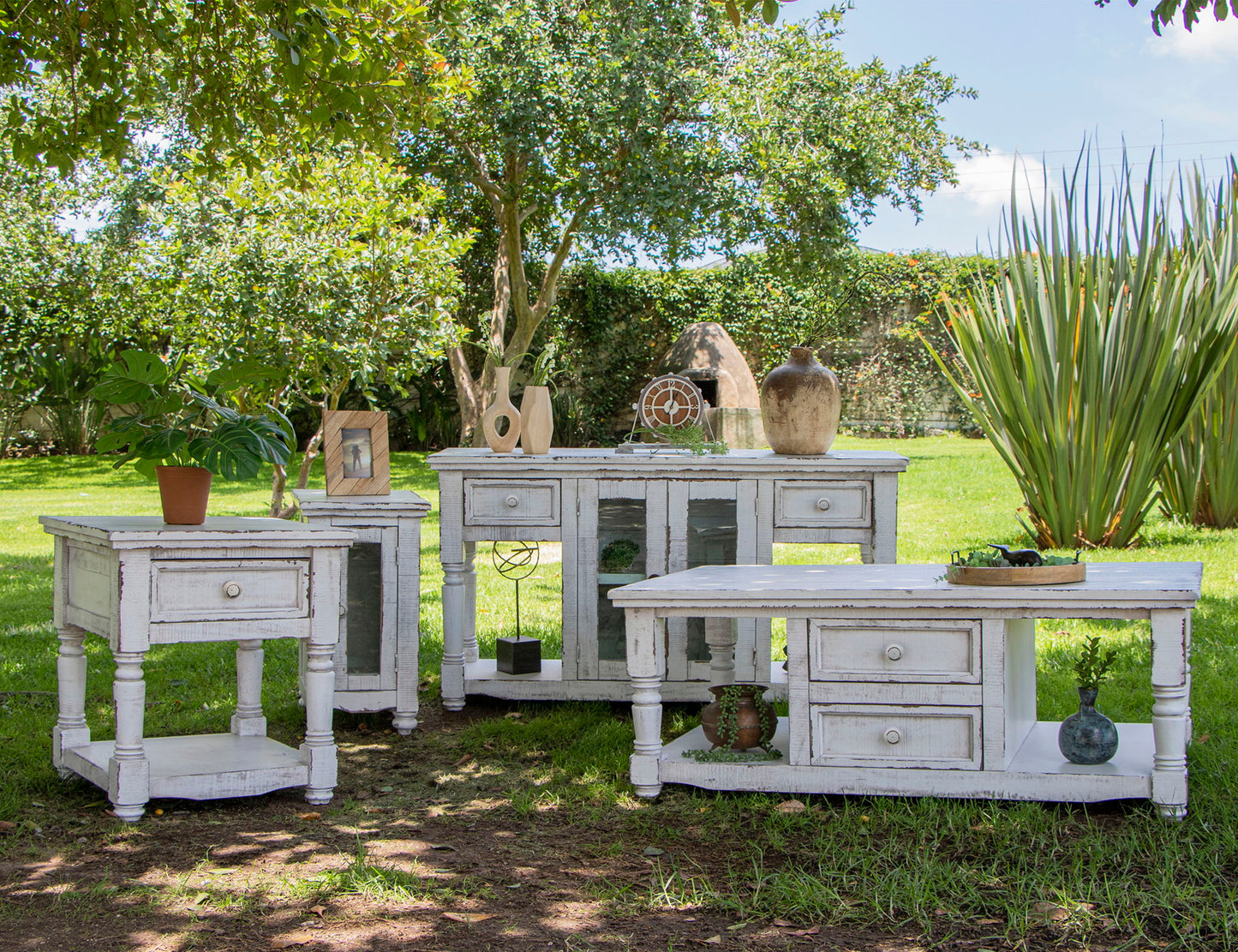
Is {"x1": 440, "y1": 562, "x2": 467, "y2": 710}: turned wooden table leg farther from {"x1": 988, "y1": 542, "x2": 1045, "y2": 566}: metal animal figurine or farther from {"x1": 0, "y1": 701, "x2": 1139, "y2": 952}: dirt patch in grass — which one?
{"x1": 988, "y1": 542, "x2": 1045, "y2": 566}: metal animal figurine

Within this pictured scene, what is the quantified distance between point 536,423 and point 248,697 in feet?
4.86

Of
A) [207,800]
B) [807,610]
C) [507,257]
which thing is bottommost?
[207,800]

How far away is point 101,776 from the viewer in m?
3.12

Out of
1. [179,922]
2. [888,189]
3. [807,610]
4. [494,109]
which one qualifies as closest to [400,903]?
[179,922]

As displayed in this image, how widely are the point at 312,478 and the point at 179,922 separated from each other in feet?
32.4

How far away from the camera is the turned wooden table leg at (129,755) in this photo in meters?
2.97

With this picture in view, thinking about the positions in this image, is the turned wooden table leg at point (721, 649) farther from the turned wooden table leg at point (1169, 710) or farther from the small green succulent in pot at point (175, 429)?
the small green succulent in pot at point (175, 429)

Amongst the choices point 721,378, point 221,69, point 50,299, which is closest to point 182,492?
point 221,69

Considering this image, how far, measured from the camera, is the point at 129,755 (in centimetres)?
302

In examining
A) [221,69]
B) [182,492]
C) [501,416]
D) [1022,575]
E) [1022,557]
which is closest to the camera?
[1022,575]

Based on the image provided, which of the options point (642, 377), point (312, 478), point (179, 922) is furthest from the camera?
point (642, 377)

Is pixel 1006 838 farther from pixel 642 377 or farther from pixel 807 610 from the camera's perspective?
pixel 642 377

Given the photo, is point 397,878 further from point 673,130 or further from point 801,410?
point 673,130

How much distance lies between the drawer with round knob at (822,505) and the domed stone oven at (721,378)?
24.4ft
